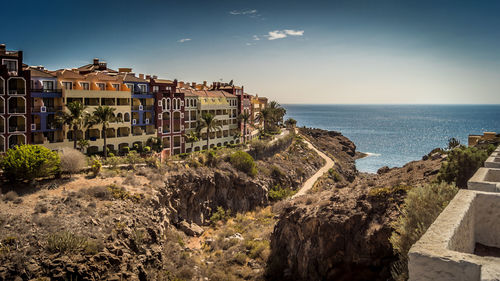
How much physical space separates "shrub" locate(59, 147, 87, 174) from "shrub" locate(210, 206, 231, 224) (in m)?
19.5

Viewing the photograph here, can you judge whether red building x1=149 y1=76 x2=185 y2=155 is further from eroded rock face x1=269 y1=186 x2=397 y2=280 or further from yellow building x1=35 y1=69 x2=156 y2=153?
eroded rock face x1=269 y1=186 x2=397 y2=280

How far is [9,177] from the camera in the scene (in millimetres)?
37094

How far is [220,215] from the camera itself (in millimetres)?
54562

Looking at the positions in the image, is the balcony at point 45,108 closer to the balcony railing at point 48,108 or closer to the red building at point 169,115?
the balcony railing at point 48,108

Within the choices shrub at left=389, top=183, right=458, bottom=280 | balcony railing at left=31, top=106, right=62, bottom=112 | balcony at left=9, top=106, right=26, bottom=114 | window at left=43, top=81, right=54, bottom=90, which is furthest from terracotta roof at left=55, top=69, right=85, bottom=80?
shrub at left=389, top=183, right=458, bottom=280

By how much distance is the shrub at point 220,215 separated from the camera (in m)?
53.3

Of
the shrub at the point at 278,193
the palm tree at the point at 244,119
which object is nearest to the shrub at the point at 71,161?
the shrub at the point at 278,193

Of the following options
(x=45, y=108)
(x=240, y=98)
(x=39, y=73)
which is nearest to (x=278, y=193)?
(x=240, y=98)

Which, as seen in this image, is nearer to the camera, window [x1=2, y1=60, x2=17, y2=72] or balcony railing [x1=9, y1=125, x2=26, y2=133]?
window [x1=2, y1=60, x2=17, y2=72]

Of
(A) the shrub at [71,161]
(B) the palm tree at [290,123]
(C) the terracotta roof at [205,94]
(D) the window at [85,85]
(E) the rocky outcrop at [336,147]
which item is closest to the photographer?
(A) the shrub at [71,161]

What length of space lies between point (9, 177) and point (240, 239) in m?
24.9

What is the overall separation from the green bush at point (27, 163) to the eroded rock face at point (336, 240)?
81.0 feet

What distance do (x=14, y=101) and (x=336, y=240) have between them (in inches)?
1625

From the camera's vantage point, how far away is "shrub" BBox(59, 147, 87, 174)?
4119 centimetres
